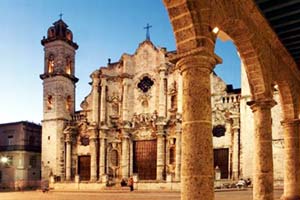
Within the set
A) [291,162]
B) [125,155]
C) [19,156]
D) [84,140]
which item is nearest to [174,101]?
[125,155]

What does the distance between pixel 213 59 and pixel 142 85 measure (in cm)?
2451

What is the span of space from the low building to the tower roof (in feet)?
32.0

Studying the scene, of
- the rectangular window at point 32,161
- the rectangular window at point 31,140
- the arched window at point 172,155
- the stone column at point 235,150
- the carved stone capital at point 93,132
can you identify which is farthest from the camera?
the rectangular window at point 31,140

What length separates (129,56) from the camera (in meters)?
30.0

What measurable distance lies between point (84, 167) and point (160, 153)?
678 cm

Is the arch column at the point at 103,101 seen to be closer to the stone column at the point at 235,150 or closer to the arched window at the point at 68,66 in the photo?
the arched window at the point at 68,66

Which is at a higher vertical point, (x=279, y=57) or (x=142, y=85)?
(x=142, y=85)

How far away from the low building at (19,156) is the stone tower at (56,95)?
18.7 feet

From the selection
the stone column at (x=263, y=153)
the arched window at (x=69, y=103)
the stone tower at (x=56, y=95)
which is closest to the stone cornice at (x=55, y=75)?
the stone tower at (x=56, y=95)

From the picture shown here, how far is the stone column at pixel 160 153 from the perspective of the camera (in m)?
26.7

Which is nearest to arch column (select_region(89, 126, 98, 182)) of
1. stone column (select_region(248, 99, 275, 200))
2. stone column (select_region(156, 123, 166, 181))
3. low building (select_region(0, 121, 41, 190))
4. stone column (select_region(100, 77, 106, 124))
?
stone column (select_region(100, 77, 106, 124))

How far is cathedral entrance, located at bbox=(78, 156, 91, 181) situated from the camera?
2964cm

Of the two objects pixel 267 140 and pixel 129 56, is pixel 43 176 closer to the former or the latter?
pixel 129 56

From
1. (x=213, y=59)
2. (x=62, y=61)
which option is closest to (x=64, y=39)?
(x=62, y=61)
